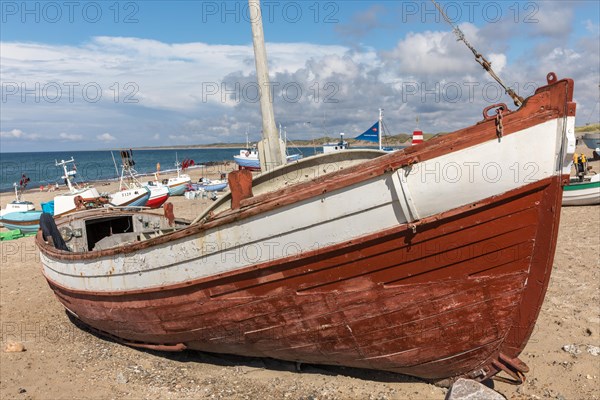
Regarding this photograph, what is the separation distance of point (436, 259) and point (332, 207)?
127cm

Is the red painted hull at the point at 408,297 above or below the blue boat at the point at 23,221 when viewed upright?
above

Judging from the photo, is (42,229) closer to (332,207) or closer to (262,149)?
(262,149)

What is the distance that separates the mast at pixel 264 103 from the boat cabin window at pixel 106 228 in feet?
20.2

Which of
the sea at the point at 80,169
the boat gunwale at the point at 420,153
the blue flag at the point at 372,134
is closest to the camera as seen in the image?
the boat gunwale at the point at 420,153

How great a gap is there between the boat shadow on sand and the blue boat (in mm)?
17922

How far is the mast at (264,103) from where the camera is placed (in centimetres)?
644

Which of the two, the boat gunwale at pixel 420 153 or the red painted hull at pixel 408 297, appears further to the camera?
the red painted hull at pixel 408 297

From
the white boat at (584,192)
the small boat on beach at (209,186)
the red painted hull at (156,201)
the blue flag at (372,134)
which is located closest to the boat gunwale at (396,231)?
the white boat at (584,192)

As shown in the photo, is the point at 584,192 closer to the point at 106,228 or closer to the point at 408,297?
the point at 408,297

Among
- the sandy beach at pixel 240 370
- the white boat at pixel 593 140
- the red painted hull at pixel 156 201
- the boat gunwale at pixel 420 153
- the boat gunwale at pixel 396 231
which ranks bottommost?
the sandy beach at pixel 240 370

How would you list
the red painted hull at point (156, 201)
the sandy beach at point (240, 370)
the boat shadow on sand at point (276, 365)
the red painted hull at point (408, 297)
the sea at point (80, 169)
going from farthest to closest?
the sea at point (80, 169)
the red painted hull at point (156, 201)
the boat shadow on sand at point (276, 365)
the sandy beach at point (240, 370)
the red painted hull at point (408, 297)

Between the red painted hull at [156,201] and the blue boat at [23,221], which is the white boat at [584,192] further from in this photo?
the blue boat at [23,221]

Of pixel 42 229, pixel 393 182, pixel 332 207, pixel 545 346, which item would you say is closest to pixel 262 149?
pixel 332 207

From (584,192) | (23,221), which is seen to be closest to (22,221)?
(23,221)
